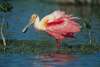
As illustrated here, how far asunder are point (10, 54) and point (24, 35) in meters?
4.19

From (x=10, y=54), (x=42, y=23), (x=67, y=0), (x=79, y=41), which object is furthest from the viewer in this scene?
(x=67, y=0)

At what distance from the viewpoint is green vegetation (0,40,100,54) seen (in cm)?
1620

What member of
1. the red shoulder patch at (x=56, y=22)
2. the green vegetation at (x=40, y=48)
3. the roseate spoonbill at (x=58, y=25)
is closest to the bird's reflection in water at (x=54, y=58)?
the green vegetation at (x=40, y=48)

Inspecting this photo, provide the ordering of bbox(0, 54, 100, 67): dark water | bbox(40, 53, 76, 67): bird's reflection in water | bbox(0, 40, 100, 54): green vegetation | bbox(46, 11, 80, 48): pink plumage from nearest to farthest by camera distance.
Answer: bbox(0, 54, 100, 67): dark water < bbox(40, 53, 76, 67): bird's reflection in water < bbox(0, 40, 100, 54): green vegetation < bbox(46, 11, 80, 48): pink plumage

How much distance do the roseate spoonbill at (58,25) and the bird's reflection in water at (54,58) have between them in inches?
48.7

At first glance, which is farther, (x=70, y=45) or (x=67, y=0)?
(x=67, y=0)

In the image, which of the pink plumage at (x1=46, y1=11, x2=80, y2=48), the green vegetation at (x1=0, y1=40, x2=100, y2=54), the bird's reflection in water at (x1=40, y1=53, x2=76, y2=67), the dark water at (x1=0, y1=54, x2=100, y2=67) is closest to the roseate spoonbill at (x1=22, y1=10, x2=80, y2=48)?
the pink plumage at (x1=46, y1=11, x2=80, y2=48)

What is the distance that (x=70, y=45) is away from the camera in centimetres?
1736

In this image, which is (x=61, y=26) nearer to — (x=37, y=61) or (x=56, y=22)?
(x=56, y=22)

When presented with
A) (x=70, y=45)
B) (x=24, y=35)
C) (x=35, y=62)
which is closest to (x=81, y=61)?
(x=35, y=62)

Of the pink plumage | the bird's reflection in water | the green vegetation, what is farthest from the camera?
the pink plumage

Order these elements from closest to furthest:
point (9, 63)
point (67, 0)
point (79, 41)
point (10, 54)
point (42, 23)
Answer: point (9, 63)
point (10, 54)
point (42, 23)
point (79, 41)
point (67, 0)

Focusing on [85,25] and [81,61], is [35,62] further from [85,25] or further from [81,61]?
[85,25]

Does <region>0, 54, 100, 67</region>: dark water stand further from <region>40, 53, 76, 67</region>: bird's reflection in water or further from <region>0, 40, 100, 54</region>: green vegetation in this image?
<region>0, 40, 100, 54</region>: green vegetation
